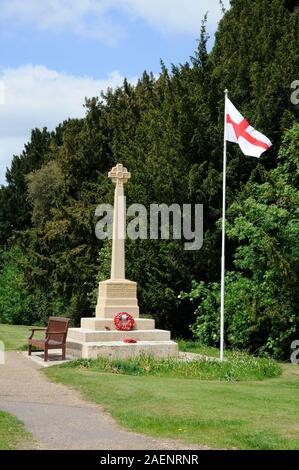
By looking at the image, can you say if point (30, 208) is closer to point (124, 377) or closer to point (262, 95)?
point (262, 95)

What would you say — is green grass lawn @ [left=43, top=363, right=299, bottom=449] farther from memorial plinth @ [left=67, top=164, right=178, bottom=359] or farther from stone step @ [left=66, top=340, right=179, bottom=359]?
memorial plinth @ [left=67, top=164, right=178, bottom=359]

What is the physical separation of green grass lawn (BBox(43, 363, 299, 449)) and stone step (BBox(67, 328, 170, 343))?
3009 mm

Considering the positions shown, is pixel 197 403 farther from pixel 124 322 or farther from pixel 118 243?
pixel 118 243

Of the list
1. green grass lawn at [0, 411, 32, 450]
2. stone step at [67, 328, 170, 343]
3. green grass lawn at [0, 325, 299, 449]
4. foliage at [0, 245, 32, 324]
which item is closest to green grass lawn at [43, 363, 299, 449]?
green grass lawn at [0, 325, 299, 449]

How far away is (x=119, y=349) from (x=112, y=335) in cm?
107

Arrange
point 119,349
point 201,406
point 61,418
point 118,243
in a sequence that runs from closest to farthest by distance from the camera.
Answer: point 61,418 < point 201,406 < point 119,349 < point 118,243

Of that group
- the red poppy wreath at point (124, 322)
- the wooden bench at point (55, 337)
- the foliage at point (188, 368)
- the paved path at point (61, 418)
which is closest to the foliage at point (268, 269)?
the red poppy wreath at point (124, 322)

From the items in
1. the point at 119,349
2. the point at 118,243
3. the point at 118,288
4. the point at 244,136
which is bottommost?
the point at 119,349

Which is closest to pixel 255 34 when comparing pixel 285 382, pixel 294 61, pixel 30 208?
pixel 294 61

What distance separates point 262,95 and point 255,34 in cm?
433

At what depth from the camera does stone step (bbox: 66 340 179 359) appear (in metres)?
17.4

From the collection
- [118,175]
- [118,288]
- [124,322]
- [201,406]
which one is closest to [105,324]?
[124,322]

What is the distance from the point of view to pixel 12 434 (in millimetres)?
8125

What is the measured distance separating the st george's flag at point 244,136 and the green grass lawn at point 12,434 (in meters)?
10.8
